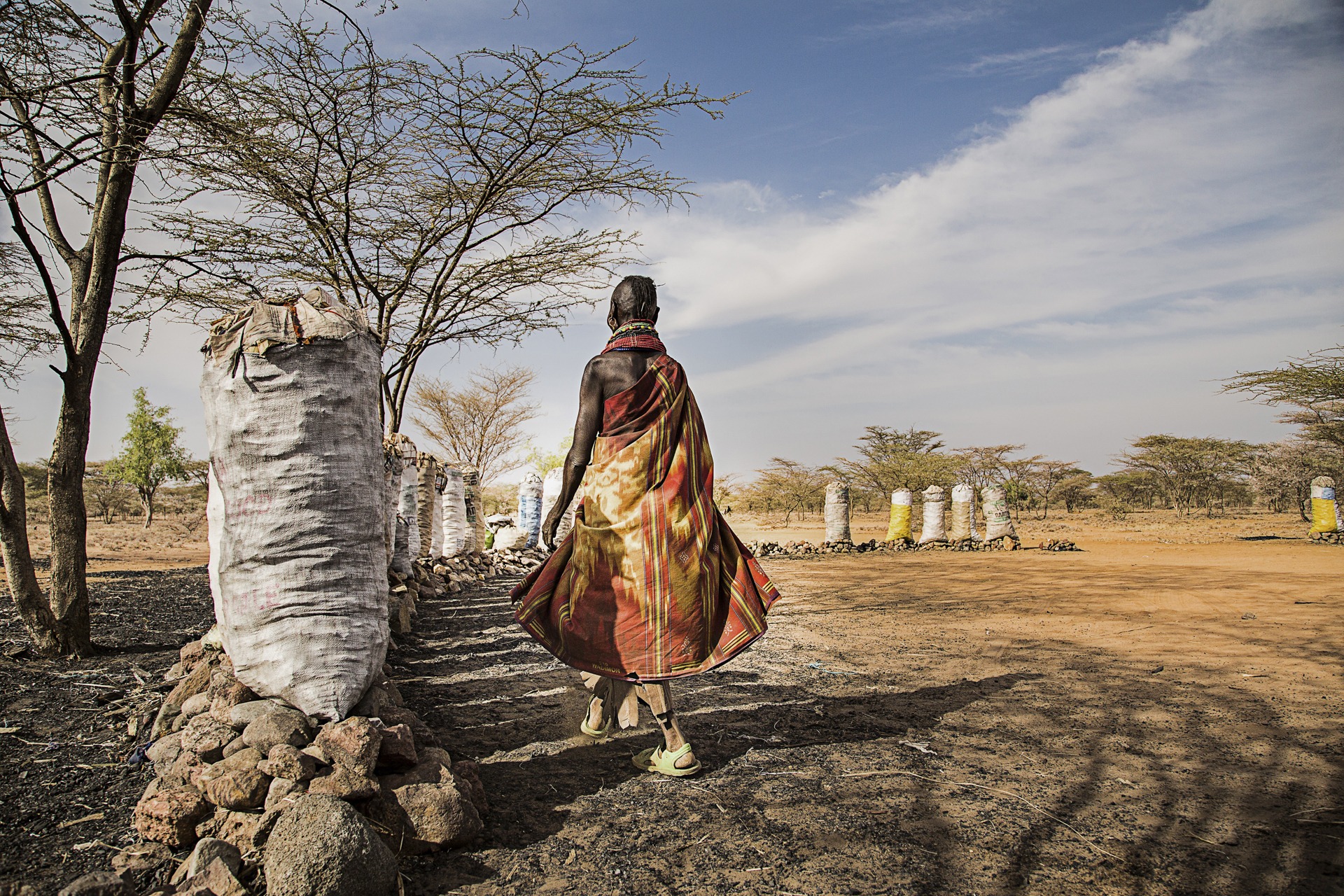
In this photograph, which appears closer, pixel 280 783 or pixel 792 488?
pixel 280 783

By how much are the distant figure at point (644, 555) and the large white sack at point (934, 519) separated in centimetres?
1685

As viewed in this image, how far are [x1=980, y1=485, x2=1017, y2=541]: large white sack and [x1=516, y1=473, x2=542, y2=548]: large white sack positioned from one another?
38.2 ft

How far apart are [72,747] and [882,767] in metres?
3.34

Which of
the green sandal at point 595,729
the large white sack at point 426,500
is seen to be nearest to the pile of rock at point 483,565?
the large white sack at point 426,500

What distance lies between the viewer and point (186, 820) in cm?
216

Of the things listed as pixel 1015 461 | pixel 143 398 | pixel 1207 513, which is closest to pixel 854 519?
pixel 1015 461

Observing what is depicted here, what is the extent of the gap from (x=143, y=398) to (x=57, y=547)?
25361 millimetres

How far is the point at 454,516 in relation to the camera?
1124 cm

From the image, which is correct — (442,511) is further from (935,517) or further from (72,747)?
(935,517)

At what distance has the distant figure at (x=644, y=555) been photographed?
9.50ft

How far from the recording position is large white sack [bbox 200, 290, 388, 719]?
2.56 m

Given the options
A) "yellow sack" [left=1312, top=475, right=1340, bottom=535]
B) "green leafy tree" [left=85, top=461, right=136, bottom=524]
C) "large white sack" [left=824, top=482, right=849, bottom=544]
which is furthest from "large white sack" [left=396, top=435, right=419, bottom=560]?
"green leafy tree" [left=85, top=461, right=136, bottom=524]

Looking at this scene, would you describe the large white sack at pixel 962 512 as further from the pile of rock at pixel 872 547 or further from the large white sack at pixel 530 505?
the large white sack at pixel 530 505

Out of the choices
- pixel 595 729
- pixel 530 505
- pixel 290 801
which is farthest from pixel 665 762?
pixel 530 505
